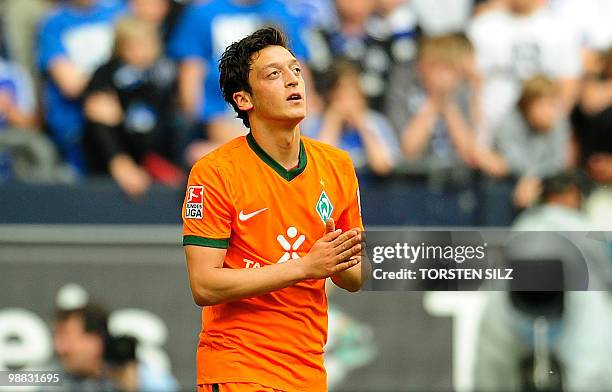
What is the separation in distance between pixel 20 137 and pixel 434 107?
120 inches

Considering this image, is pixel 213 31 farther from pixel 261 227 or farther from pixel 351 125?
pixel 261 227

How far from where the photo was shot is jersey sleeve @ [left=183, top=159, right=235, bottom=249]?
4.35m

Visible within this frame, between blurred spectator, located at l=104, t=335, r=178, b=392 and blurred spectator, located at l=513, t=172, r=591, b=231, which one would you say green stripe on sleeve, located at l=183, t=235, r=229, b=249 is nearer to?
blurred spectator, located at l=104, t=335, r=178, b=392

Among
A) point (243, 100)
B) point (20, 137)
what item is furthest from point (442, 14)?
point (243, 100)

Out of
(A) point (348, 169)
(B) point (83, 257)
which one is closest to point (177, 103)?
(B) point (83, 257)

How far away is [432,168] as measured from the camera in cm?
843

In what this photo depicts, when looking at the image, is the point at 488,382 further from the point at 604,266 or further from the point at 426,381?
the point at 604,266

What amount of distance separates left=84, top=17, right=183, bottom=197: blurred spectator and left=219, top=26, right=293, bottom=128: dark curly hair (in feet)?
12.3

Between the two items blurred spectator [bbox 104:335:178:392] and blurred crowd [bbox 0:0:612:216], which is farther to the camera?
blurred crowd [bbox 0:0:612:216]

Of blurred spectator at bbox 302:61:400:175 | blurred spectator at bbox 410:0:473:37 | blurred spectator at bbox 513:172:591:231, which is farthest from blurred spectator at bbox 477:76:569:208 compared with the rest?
blurred spectator at bbox 410:0:473:37

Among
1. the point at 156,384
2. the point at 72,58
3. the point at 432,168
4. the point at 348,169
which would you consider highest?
the point at 72,58

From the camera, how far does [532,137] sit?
29.0 feet

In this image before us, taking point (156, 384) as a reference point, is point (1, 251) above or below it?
above

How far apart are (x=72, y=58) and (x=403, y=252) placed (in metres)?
4.41
